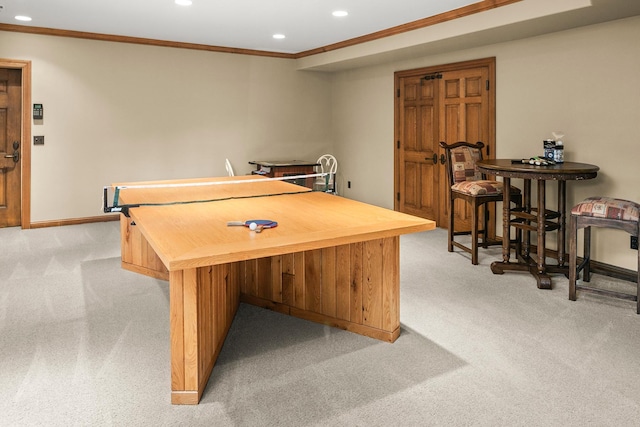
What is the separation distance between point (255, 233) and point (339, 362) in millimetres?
792

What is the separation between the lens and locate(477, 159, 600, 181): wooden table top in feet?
11.4

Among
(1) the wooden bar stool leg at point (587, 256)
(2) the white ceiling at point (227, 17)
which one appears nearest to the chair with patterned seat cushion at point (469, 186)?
(1) the wooden bar stool leg at point (587, 256)

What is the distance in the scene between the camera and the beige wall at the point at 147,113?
5.77 metres

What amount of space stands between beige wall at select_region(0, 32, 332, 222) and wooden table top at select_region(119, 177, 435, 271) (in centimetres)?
324

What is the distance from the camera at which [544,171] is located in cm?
349

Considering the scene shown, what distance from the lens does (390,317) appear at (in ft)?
8.55

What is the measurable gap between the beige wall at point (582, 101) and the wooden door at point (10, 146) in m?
4.82

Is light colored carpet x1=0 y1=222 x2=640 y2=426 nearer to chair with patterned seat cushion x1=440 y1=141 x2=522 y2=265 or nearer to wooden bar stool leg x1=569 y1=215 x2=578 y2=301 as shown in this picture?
wooden bar stool leg x1=569 y1=215 x2=578 y2=301

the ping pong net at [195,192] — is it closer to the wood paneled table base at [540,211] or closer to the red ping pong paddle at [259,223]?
the red ping pong paddle at [259,223]

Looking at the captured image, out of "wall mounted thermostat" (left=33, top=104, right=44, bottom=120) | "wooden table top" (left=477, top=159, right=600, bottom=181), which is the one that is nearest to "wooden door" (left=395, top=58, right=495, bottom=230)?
"wooden table top" (left=477, top=159, right=600, bottom=181)

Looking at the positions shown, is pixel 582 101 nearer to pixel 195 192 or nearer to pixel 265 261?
pixel 265 261

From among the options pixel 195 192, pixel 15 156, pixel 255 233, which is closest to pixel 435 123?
pixel 195 192

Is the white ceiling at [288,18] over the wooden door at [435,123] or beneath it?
over

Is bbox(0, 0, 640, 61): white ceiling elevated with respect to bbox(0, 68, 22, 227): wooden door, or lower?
elevated
